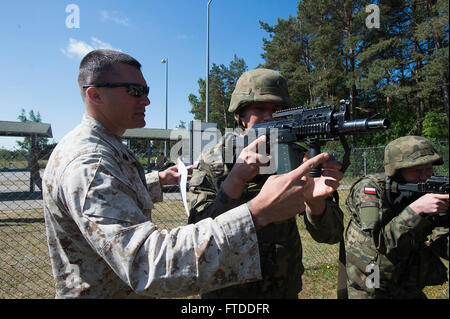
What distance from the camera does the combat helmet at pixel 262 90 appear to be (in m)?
2.28

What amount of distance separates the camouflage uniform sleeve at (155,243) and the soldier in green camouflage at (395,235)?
2.17 metres

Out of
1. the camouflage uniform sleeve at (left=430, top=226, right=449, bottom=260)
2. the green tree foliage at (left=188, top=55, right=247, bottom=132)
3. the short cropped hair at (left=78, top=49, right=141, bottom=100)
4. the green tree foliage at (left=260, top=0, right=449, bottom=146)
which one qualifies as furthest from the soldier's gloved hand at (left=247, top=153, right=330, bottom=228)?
the green tree foliage at (left=188, top=55, right=247, bottom=132)

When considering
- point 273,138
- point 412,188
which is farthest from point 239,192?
point 412,188

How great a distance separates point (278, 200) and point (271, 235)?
→ 1.15m

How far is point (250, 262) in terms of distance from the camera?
3.36 feet

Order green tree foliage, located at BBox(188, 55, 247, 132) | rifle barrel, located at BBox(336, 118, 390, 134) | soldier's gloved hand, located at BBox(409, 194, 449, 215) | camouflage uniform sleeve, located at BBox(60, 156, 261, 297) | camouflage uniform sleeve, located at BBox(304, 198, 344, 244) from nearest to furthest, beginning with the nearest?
camouflage uniform sleeve, located at BBox(60, 156, 261, 297) → rifle barrel, located at BBox(336, 118, 390, 134) → camouflage uniform sleeve, located at BBox(304, 198, 344, 244) → soldier's gloved hand, located at BBox(409, 194, 449, 215) → green tree foliage, located at BBox(188, 55, 247, 132)

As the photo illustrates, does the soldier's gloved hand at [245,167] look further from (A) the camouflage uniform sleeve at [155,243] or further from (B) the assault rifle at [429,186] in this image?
(B) the assault rifle at [429,186]

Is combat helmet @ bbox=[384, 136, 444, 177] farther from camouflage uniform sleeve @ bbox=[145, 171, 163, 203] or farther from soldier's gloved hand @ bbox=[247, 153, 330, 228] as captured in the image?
camouflage uniform sleeve @ bbox=[145, 171, 163, 203]

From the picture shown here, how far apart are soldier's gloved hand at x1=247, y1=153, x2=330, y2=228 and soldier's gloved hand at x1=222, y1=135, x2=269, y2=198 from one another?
439 mm

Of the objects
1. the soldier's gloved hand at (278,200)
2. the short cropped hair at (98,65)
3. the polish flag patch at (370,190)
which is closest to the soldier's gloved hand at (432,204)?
the polish flag patch at (370,190)

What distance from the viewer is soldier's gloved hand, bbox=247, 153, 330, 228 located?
1062 mm

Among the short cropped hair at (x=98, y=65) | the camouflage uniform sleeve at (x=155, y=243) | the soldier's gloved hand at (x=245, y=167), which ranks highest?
the short cropped hair at (x=98, y=65)

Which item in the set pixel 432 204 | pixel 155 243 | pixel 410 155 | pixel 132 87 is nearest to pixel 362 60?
pixel 410 155

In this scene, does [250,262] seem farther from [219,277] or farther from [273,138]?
[273,138]
